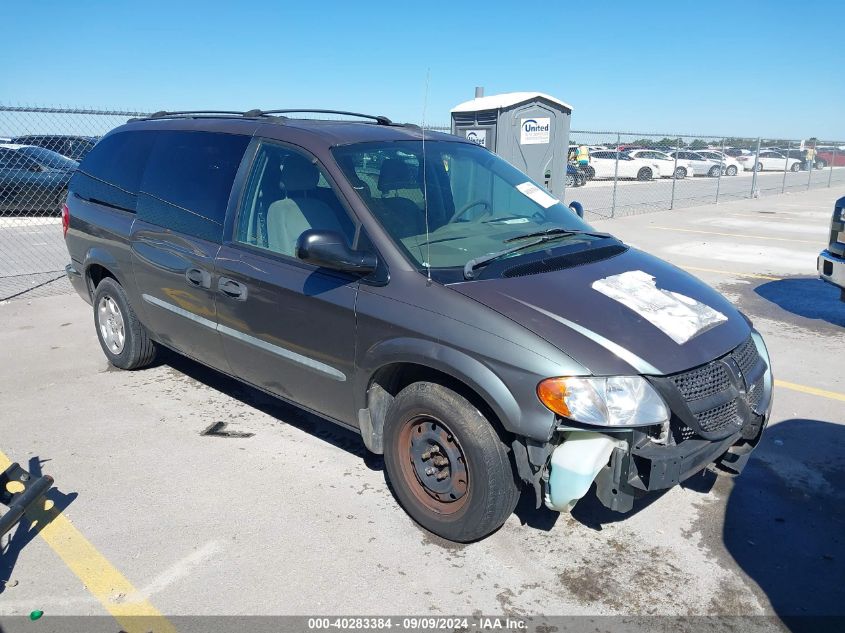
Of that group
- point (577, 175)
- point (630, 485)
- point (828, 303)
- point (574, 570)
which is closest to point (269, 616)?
point (574, 570)

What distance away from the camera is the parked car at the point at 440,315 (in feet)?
9.09

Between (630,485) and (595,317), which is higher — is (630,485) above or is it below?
below

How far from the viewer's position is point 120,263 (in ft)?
15.8

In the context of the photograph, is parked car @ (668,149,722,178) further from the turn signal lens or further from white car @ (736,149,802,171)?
the turn signal lens

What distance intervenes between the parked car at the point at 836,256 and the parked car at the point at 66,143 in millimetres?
13235

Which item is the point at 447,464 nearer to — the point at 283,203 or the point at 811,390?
the point at 283,203

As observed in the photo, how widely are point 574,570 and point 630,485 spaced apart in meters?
0.52

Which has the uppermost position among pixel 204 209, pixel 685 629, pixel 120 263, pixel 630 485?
pixel 204 209

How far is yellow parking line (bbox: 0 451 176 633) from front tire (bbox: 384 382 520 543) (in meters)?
1.19

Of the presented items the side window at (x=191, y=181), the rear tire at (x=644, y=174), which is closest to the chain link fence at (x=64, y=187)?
the rear tire at (x=644, y=174)

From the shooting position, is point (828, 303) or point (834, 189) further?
point (834, 189)

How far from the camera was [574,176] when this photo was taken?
2506 cm

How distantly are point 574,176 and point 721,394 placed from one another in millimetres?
23183

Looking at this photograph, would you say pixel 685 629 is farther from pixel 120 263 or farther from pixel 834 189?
pixel 834 189
